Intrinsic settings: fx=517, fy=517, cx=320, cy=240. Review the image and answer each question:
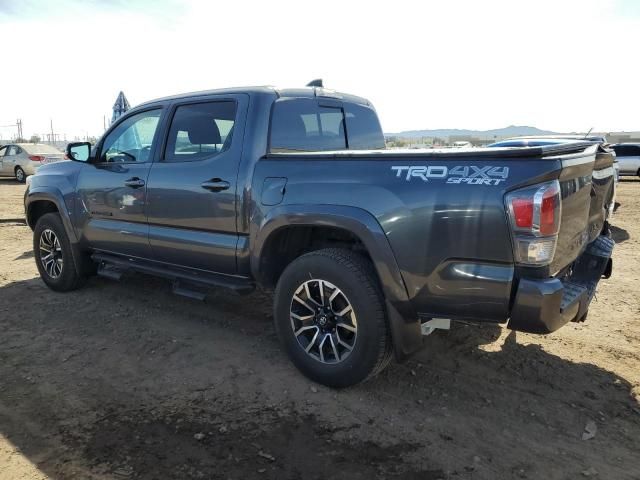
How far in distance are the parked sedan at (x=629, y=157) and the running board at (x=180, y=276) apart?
67.3 ft

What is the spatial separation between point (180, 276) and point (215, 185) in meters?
0.95

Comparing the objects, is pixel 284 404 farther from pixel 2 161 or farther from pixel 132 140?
pixel 2 161

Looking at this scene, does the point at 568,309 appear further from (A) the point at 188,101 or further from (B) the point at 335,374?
(A) the point at 188,101

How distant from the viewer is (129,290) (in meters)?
5.72

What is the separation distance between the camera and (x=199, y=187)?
4016 millimetres

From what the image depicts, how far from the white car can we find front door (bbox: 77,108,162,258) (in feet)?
52.1

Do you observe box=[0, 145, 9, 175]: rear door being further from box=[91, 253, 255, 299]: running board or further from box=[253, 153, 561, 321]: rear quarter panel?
box=[253, 153, 561, 321]: rear quarter panel

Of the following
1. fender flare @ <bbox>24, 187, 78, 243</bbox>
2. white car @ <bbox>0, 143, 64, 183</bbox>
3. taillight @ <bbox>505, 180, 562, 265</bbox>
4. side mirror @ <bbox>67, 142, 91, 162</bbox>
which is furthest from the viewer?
white car @ <bbox>0, 143, 64, 183</bbox>

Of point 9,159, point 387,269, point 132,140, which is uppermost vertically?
point 132,140

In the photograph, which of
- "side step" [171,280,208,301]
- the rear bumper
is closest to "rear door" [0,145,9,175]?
"side step" [171,280,208,301]

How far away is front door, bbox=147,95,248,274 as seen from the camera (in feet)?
12.8

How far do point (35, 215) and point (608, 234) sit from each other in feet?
19.7

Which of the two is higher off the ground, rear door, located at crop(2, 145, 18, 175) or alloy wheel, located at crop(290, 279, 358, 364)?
rear door, located at crop(2, 145, 18, 175)

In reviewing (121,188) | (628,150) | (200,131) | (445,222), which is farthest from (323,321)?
(628,150)
